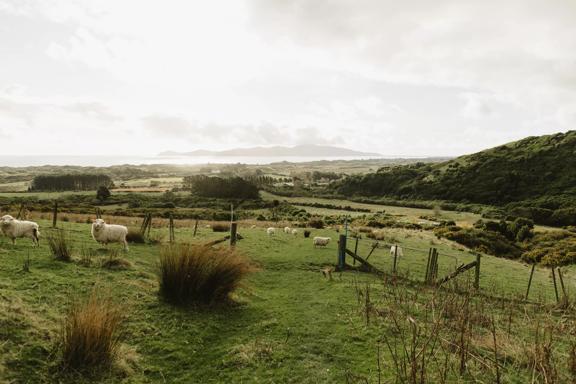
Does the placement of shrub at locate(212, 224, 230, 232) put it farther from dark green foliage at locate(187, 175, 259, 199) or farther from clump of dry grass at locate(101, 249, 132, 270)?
dark green foliage at locate(187, 175, 259, 199)

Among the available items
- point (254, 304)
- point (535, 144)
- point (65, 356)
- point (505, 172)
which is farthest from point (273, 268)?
point (535, 144)

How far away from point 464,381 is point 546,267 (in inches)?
1206

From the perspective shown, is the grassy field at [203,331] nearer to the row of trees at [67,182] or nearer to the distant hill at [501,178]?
the distant hill at [501,178]

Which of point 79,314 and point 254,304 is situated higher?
point 79,314

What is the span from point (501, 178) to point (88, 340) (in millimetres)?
111088

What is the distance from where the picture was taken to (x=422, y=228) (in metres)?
45.9

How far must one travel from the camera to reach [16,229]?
13.0 m

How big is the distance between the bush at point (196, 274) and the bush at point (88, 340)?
8.49ft

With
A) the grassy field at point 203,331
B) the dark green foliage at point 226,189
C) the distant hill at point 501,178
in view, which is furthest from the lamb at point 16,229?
the dark green foliage at point 226,189

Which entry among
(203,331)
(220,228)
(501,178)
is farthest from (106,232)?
(501,178)

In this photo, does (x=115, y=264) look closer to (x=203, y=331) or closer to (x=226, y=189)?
(x=203, y=331)

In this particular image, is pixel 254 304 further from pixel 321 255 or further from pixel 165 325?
pixel 321 255

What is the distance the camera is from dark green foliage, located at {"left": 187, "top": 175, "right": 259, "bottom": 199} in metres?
103

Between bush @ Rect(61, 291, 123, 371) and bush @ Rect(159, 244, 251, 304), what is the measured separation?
2.59m
